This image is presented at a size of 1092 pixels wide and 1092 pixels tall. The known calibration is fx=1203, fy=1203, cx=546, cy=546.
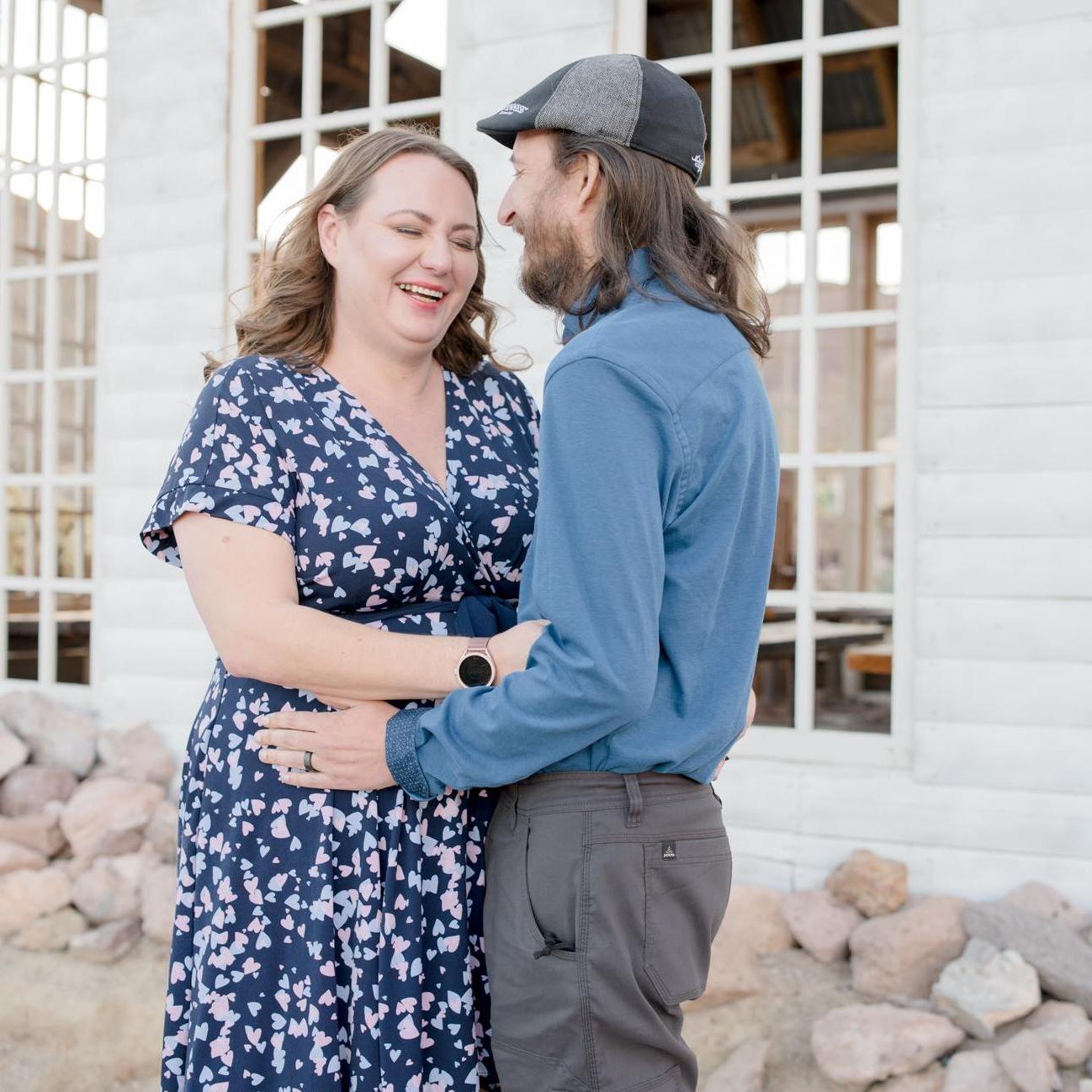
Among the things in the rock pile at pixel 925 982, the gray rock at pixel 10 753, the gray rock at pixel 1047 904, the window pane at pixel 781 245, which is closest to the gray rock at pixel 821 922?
the rock pile at pixel 925 982

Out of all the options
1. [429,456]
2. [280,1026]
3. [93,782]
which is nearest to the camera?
[280,1026]

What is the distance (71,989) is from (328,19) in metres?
5.01

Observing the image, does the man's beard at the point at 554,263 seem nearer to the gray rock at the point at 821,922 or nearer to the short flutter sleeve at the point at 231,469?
the short flutter sleeve at the point at 231,469

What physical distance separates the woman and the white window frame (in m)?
2.02

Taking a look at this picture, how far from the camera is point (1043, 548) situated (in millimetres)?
3533

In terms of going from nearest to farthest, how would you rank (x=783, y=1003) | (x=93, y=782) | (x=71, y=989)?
(x=783, y=1003) < (x=71, y=989) < (x=93, y=782)

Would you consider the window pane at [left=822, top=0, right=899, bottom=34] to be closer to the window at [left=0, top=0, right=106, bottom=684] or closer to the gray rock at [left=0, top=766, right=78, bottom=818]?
the window at [left=0, top=0, right=106, bottom=684]

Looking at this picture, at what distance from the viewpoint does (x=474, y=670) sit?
5.17ft

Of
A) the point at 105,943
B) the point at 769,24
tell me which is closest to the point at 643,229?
the point at 105,943

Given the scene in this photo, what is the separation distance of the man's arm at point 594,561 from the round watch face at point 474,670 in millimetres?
134

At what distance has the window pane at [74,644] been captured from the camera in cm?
647

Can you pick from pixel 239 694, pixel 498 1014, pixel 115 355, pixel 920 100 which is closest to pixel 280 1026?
pixel 498 1014

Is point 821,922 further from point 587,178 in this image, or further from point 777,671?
point 777,671

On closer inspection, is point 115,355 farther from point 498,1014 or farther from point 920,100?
point 498,1014
